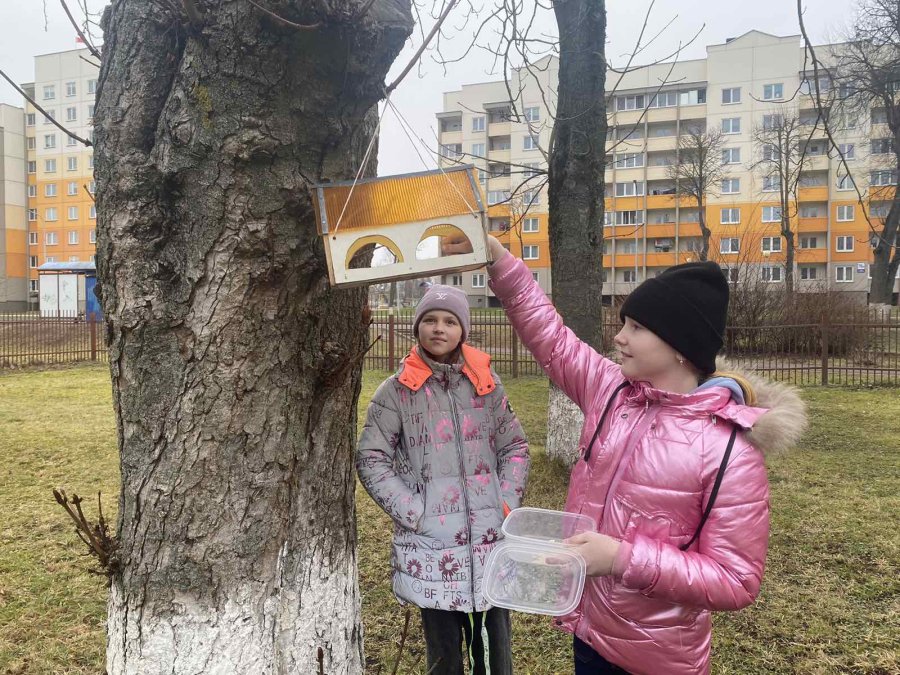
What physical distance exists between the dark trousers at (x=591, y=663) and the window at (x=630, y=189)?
130 feet

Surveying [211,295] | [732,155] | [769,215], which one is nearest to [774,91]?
[732,155]

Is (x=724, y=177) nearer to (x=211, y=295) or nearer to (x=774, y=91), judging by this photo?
(x=774, y=91)

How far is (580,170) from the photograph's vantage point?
4.99 m

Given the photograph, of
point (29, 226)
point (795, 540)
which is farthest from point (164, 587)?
point (29, 226)

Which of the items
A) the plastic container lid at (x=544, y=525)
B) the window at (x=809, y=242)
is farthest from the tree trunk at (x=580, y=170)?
the window at (x=809, y=242)

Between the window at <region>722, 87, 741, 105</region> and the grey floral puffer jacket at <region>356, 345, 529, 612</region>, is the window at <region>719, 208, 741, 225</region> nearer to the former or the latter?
the window at <region>722, 87, 741, 105</region>

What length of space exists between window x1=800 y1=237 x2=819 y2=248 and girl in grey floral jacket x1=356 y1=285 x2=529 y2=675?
41.3 metres

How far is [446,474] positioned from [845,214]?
4129cm

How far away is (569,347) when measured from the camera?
1.94m

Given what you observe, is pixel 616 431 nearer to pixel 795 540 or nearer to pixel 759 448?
pixel 759 448

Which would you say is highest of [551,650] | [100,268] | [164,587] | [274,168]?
[274,168]

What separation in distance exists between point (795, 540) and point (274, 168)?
4.25 meters

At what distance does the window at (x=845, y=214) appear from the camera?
116 feet

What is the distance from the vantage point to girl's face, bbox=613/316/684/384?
1.65m
